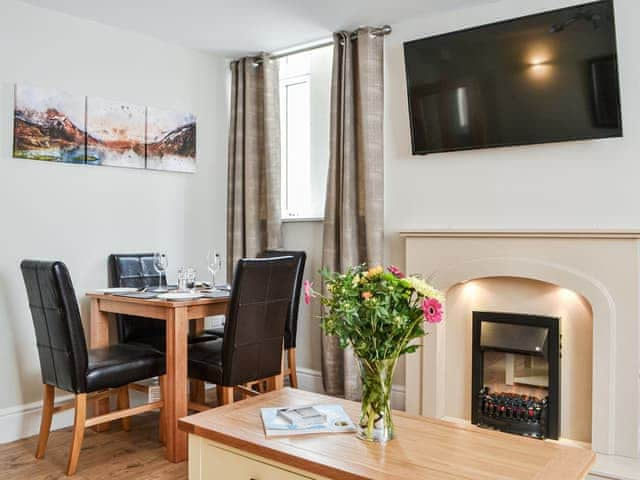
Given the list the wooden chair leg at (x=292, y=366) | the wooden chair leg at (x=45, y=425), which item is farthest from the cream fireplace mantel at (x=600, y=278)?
the wooden chair leg at (x=45, y=425)

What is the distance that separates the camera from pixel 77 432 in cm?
276

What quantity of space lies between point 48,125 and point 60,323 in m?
1.32

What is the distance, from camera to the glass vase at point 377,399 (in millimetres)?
1645

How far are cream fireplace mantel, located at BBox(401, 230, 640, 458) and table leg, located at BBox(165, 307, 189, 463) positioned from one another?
1.59m

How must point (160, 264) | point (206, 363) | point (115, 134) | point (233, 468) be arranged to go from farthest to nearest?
point (115, 134)
point (160, 264)
point (206, 363)
point (233, 468)

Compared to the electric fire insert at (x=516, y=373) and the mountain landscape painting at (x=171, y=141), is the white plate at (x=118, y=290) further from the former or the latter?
the electric fire insert at (x=516, y=373)

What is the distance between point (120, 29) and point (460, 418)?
330 cm

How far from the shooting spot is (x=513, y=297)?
3.30 metres

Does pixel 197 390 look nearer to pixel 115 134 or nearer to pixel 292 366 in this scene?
pixel 292 366

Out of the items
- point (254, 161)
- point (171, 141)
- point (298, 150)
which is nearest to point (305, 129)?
point (298, 150)

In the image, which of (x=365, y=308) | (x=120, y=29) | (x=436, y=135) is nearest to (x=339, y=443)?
(x=365, y=308)

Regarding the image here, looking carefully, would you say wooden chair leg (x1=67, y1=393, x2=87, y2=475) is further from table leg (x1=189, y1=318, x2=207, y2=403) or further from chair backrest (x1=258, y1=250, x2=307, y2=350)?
chair backrest (x1=258, y1=250, x2=307, y2=350)

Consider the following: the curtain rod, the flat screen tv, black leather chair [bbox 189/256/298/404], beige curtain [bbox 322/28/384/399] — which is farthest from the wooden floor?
the curtain rod

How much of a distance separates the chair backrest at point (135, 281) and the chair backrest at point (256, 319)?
774 mm
